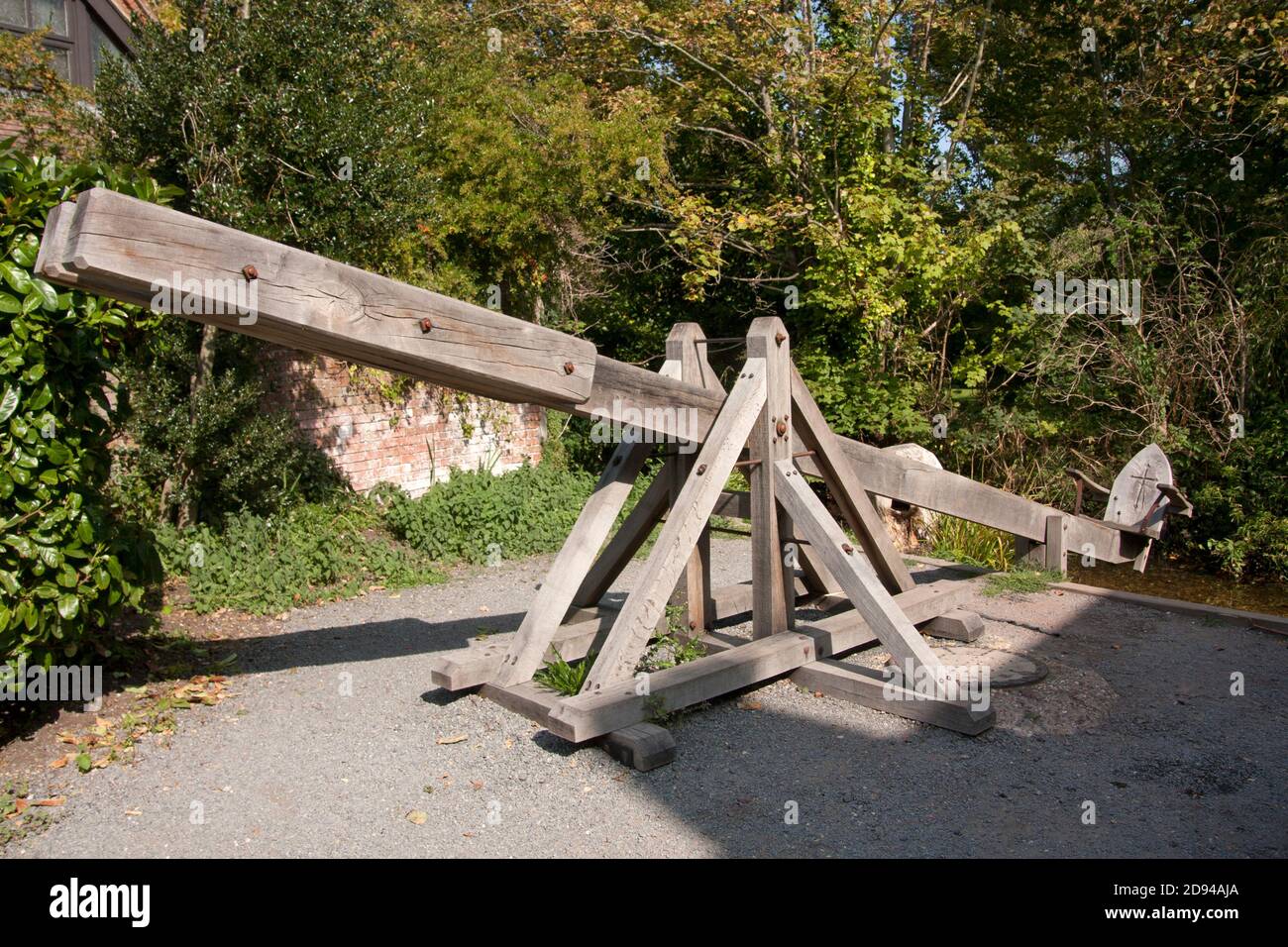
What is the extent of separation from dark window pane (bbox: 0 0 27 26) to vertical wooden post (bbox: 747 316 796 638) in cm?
946

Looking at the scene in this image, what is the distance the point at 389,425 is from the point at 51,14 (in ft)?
19.2

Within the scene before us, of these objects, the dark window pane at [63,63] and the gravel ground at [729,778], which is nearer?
the gravel ground at [729,778]

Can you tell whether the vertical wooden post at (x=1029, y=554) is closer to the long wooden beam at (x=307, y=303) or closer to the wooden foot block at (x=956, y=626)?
the wooden foot block at (x=956, y=626)

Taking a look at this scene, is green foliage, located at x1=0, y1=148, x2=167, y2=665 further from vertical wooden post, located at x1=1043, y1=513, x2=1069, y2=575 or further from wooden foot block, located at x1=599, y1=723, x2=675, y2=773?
vertical wooden post, located at x1=1043, y1=513, x2=1069, y2=575

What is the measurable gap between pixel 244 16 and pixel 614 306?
613 cm

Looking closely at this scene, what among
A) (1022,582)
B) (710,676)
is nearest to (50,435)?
(710,676)

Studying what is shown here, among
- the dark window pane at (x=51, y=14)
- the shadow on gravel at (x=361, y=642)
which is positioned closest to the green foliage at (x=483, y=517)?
the shadow on gravel at (x=361, y=642)

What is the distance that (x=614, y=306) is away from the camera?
12922mm

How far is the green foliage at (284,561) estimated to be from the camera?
7.32 meters

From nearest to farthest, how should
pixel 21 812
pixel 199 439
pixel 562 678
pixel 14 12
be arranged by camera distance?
pixel 21 812 → pixel 562 678 → pixel 199 439 → pixel 14 12

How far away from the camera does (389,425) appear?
9891 millimetres

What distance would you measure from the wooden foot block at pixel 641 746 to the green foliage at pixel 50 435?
2.55 m

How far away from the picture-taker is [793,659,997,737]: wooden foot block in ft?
15.2

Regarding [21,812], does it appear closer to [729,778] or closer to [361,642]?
[361,642]
